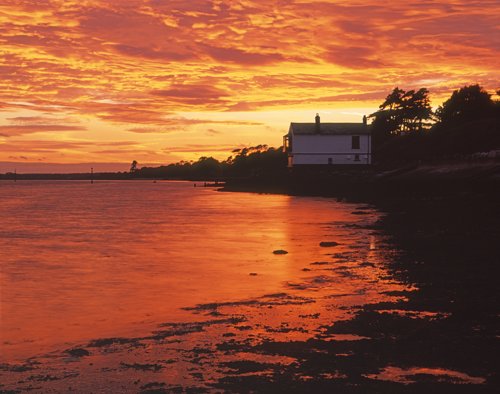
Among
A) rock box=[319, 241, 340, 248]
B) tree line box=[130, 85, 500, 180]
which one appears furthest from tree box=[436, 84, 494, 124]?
rock box=[319, 241, 340, 248]

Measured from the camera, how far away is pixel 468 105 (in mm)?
97000

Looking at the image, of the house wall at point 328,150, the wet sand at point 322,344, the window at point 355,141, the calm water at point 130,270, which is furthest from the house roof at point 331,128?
the wet sand at point 322,344

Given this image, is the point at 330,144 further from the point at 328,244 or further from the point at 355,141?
the point at 328,244

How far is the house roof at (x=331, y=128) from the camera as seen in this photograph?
9656 centimetres

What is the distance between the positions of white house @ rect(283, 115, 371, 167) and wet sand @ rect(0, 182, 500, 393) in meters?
76.7

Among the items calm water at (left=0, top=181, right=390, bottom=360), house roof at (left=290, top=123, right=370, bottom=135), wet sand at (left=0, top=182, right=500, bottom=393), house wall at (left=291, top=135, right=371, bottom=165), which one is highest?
house roof at (left=290, top=123, right=370, bottom=135)

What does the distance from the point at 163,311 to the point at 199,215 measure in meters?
40.6

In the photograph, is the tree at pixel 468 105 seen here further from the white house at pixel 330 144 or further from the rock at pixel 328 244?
the rock at pixel 328 244

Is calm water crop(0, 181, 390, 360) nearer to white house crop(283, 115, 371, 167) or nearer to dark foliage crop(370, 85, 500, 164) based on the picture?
dark foliage crop(370, 85, 500, 164)

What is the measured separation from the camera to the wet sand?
9.85 m

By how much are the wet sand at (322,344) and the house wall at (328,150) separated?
76.8m

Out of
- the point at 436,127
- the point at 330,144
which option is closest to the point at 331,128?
the point at 330,144

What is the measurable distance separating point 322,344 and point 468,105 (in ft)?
303

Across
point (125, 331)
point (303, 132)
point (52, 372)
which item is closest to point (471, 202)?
point (125, 331)
